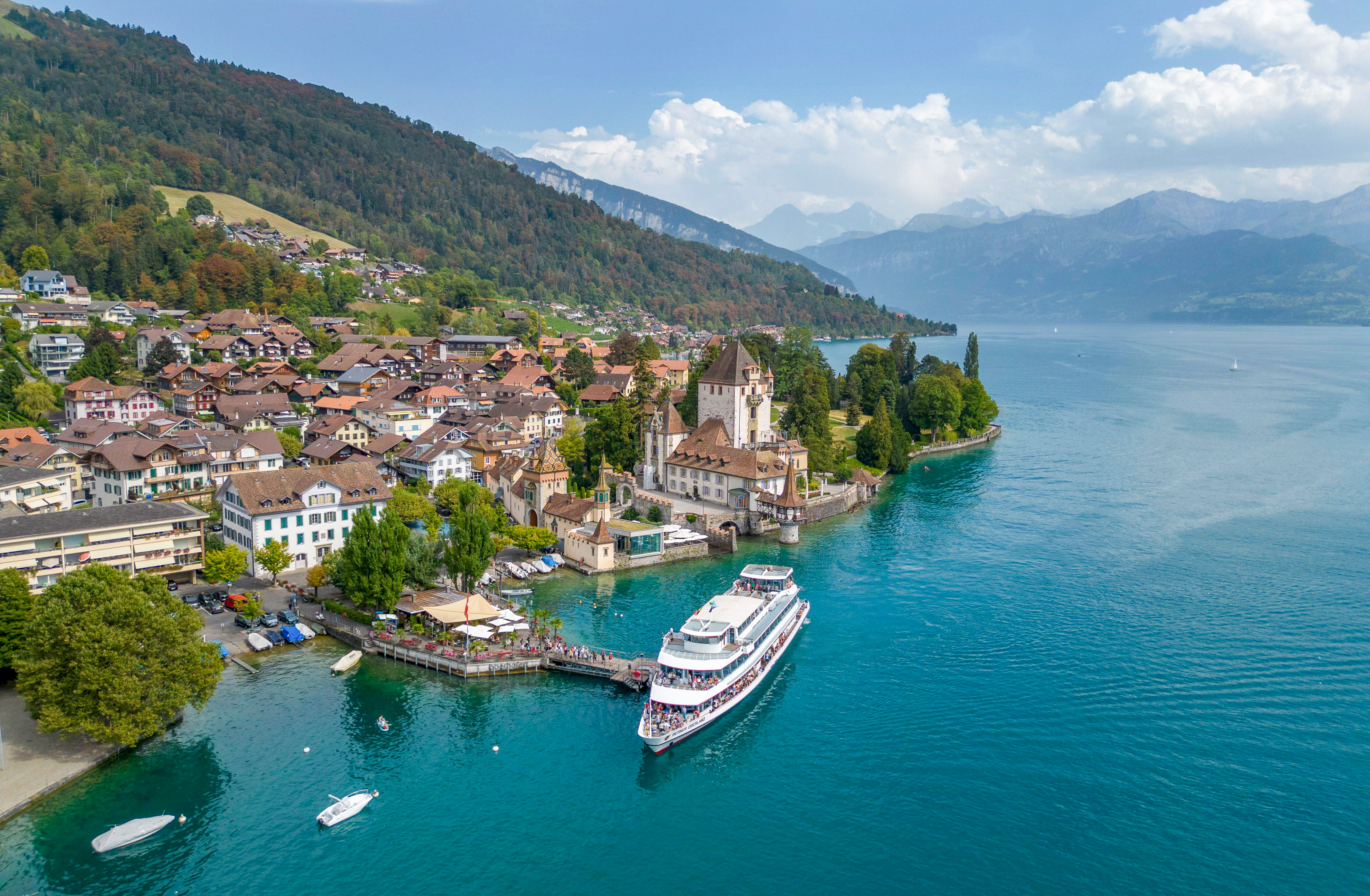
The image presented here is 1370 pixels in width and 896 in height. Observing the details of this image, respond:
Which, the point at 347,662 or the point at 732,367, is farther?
the point at 732,367

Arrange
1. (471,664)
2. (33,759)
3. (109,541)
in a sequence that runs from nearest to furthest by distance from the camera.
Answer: (33,759) < (471,664) < (109,541)

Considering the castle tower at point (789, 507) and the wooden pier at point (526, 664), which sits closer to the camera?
the wooden pier at point (526, 664)

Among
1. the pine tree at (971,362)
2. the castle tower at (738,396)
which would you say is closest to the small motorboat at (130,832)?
the castle tower at (738,396)

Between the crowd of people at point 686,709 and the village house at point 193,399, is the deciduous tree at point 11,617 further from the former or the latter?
the village house at point 193,399

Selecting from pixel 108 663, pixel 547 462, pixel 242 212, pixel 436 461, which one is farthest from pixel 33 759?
pixel 242 212

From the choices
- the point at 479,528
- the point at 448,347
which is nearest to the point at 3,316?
the point at 448,347

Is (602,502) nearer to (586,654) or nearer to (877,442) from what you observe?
(586,654)

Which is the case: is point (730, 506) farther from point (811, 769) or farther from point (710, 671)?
point (811, 769)
